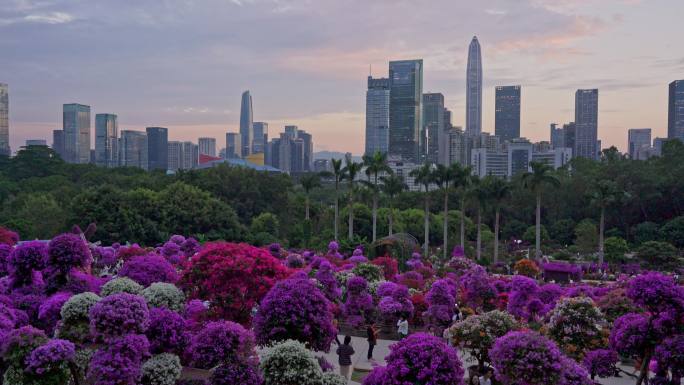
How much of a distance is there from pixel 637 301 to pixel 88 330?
9.46 metres

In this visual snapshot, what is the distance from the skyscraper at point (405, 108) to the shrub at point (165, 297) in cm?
→ 16002

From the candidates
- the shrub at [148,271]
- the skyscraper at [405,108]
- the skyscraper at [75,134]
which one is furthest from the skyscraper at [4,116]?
the shrub at [148,271]

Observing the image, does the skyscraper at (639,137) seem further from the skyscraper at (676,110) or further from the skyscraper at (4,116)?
the skyscraper at (4,116)

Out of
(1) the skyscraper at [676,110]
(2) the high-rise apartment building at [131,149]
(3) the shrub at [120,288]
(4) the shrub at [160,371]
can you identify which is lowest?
(4) the shrub at [160,371]

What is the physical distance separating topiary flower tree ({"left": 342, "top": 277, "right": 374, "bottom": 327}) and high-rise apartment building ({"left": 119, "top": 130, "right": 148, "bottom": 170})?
17680 centimetres

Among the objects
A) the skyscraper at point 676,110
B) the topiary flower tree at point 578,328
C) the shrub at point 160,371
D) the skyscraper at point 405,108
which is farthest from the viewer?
the skyscraper at point 405,108

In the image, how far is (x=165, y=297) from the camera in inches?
478

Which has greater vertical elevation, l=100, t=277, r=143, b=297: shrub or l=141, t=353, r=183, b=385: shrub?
l=100, t=277, r=143, b=297: shrub

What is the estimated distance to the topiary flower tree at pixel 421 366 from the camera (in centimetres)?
802

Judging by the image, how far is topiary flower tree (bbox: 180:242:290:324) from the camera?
39.5ft

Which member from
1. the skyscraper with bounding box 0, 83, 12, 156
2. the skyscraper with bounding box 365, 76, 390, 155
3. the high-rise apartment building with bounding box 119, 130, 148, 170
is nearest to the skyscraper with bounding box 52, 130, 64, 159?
the high-rise apartment building with bounding box 119, 130, 148, 170

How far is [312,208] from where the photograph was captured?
51.2 metres

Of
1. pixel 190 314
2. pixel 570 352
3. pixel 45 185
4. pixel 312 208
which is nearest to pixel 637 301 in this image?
pixel 570 352

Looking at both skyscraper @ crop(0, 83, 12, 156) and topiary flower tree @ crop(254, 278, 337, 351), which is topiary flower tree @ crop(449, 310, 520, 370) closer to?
topiary flower tree @ crop(254, 278, 337, 351)
